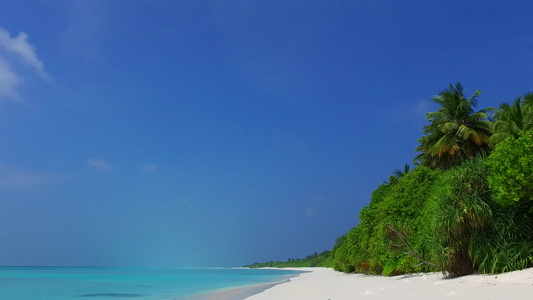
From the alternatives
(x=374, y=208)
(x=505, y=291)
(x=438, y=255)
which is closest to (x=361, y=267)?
(x=374, y=208)

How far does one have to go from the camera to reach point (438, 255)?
17.9 meters

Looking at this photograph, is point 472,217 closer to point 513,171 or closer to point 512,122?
point 513,171

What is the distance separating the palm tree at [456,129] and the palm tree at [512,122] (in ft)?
11.0

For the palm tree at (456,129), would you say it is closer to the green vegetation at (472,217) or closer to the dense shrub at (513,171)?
the green vegetation at (472,217)

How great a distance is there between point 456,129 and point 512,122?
609 cm

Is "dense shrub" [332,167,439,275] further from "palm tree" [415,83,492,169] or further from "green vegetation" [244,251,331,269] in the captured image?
"green vegetation" [244,251,331,269]

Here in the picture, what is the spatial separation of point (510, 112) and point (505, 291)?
19.9 m

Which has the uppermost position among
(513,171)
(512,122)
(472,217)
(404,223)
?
(512,122)

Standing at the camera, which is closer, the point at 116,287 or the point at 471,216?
the point at 471,216

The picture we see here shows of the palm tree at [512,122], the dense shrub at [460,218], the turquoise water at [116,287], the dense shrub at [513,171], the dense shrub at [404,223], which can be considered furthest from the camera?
the turquoise water at [116,287]

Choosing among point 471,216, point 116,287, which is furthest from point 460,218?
point 116,287

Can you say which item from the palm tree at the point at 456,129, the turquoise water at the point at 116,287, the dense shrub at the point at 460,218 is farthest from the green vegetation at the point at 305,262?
Answer: the dense shrub at the point at 460,218

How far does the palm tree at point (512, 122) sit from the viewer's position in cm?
2683

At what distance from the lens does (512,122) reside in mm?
27094
